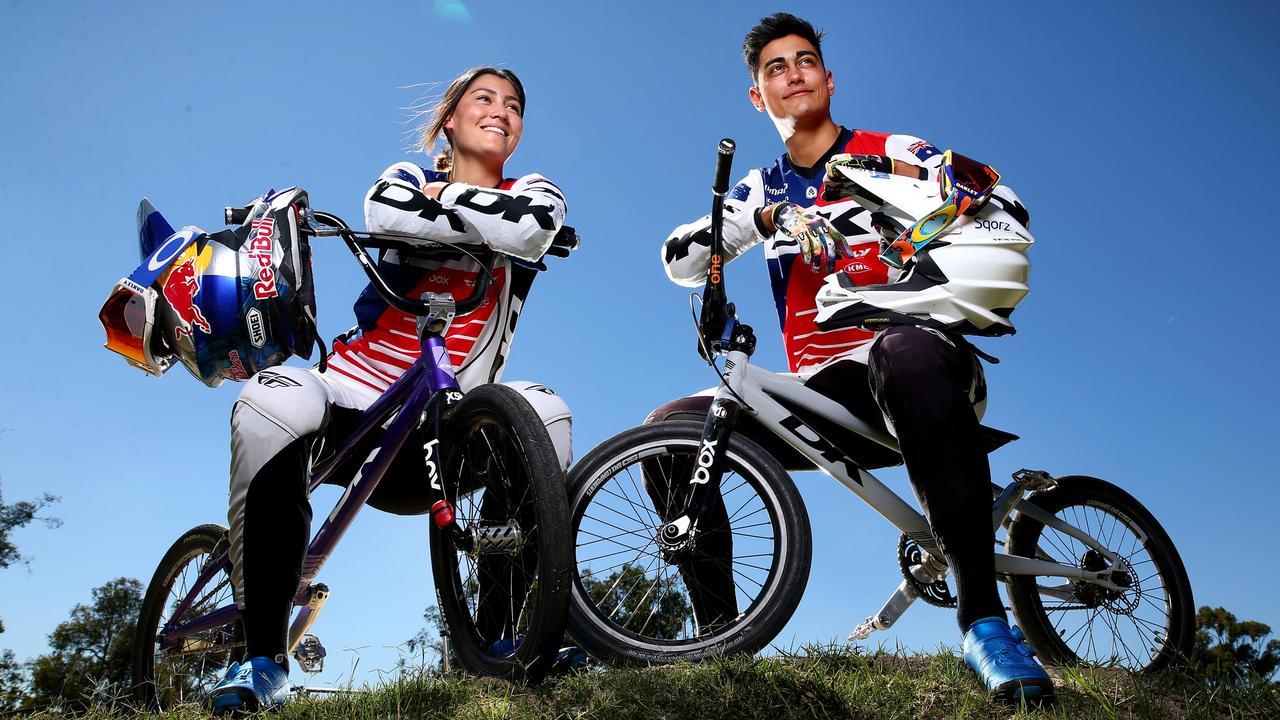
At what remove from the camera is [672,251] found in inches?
150

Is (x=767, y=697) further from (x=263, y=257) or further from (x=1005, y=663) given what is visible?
(x=263, y=257)

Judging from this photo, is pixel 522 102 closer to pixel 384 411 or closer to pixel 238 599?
pixel 384 411

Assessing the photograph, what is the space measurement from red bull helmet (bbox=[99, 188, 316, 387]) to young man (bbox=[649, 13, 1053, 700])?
143 centimetres

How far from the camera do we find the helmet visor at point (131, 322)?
319 centimetres

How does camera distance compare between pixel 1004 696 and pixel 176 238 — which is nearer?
pixel 1004 696

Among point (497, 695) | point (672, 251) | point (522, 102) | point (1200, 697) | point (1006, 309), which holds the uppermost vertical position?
point (522, 102)

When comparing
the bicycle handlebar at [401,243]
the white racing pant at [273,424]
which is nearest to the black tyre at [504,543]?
the white racing pant at [273,424]

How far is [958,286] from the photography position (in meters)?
3.10

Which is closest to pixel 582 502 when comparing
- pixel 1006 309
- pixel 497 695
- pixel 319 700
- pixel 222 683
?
pixel 497 695

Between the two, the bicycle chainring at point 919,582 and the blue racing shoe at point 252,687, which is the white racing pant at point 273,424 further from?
the bicycle chainring at point 919,582

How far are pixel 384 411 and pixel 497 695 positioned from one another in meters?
1.13

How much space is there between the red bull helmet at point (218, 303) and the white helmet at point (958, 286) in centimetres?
183

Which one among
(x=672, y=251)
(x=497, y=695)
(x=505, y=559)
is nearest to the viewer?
(x=497, y=695)

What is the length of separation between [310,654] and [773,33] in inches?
128
